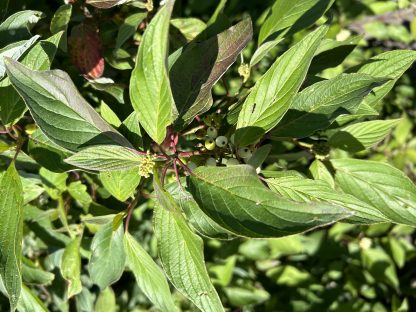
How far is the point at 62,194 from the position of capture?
4.94 ft

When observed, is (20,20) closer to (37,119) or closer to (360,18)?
(37,119)

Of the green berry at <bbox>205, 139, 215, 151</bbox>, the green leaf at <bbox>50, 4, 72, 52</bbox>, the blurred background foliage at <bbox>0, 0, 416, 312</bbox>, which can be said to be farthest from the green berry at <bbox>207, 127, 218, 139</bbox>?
the blurred background foliage at <bbox>0, 0, 416, 312</bbox>

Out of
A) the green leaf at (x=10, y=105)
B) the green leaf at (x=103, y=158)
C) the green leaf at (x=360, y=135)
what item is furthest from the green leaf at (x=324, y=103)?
the green leaf at (x=10, y=105)

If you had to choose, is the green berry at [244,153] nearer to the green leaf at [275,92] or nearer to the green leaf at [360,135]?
the green leaf at [275,92]

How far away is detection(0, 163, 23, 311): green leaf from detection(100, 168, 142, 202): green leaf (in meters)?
0.19

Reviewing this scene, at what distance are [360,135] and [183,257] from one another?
0.59 meters

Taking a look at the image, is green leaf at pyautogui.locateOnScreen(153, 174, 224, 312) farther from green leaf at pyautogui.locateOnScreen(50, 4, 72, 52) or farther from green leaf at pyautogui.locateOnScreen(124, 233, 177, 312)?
green leaf at pyautogui.locateOnScreen(50, 4, 72, 52)

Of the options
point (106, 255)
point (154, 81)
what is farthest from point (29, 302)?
point (154, 81)

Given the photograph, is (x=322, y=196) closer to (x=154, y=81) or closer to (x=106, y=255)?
(x=154, y=81)

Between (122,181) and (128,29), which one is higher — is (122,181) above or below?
below

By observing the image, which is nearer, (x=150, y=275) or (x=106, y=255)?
(x=150, y=275)

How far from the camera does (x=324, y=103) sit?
1041 millimetres

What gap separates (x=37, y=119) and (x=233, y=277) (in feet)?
4.83

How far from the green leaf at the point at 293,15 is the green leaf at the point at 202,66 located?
22 centimetres
